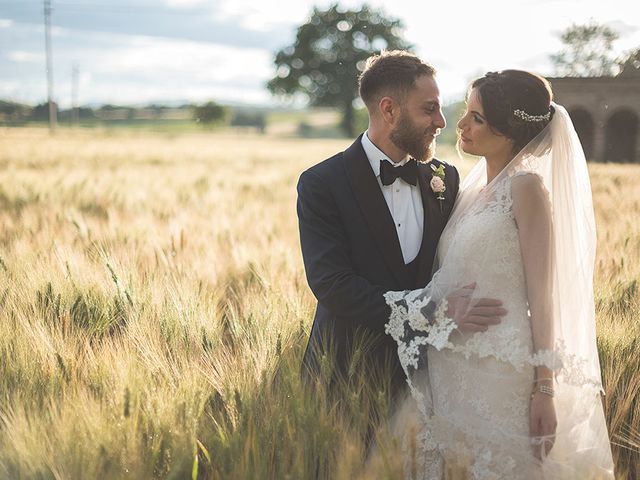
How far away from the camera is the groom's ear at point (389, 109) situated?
7.32 feet

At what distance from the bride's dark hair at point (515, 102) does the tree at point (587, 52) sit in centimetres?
130

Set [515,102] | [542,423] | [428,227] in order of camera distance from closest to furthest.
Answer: [542,423] → [515,102] → [428,227]

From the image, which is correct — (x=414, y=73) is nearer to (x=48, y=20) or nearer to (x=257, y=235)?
(x=257, y=235)

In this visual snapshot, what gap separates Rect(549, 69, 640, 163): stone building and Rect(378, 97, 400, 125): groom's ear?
1.25 m

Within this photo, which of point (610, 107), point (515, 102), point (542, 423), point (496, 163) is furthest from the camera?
point (610, 107)

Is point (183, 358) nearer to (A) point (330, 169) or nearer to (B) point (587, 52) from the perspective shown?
(A) point (330, 169)

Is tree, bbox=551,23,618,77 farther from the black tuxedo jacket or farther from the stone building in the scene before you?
the black tuxedo jacket

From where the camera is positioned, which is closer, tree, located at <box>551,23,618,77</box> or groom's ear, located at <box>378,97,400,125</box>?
groom's ear, located at <box>378,97,400,125</box>

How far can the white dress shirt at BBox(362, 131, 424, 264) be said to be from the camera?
7.41ft

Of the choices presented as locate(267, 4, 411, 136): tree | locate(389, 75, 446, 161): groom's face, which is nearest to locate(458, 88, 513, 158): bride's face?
locate(389, 75, 446, 161): groom's face

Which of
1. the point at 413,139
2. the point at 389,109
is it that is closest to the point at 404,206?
the point at 413,139

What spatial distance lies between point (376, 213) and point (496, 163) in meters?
0.46

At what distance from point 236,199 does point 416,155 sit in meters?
4.86

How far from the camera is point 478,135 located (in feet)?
6.75
